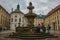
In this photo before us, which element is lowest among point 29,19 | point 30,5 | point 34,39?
point 34,39

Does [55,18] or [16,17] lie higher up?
[16,17]

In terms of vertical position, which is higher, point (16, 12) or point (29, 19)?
point (16, 12)

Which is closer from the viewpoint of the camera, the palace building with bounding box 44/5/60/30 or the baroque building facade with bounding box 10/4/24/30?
the palace building with bounding box 44/5/60/30

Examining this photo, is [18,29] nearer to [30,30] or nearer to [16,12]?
[30,30]

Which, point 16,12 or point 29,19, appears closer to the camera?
point 29,19

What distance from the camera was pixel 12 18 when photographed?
9994 centimetres

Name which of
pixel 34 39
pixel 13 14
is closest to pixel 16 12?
pixel 13 14

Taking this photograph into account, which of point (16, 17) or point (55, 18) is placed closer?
point (55, 18)

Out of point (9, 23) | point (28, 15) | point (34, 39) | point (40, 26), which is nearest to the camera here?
point (34, 39)

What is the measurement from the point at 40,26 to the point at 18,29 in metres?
3.02

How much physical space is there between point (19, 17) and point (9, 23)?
6717mm

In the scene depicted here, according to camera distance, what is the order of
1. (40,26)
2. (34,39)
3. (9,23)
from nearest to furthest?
(34,39)
(40,26)
(9,23)

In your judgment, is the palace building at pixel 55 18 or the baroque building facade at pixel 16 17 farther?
the baroque building facade at pixel 16 17

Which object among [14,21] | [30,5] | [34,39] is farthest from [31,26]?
[14,21]
